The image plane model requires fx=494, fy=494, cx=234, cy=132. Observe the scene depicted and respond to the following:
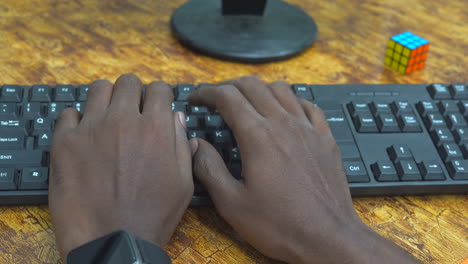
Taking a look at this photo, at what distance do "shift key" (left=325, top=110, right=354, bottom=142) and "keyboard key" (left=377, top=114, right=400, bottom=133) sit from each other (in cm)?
4

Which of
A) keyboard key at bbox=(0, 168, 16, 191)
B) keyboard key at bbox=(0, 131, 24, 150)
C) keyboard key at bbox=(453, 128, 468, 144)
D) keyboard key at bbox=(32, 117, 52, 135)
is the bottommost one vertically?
keyboard key at bbox=(0, 168, 16, 191)

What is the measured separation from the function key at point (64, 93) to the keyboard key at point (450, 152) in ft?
1.48

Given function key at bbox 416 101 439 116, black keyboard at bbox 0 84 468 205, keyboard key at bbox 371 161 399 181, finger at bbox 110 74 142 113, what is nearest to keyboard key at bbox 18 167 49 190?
black keyboard at bbox 0 84 468 205

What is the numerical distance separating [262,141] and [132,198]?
0.15 meters

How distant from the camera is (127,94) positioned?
563 millimetres

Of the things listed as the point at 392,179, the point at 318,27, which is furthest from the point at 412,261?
the point at 318,27

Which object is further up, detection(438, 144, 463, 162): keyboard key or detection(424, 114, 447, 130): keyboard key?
detection(424, 114, 447, 130): keyboard key

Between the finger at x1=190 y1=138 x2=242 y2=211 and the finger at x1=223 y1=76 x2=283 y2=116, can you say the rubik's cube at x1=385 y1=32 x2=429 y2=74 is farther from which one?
the finger at x1=190 y1=138 x2=242 y2=211

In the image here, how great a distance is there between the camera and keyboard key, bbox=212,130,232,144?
0.57 m

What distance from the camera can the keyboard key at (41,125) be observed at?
21.8 inches

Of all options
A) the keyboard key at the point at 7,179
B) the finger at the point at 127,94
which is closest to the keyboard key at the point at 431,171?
the finger at the point at 127,94

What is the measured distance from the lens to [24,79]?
704 mm

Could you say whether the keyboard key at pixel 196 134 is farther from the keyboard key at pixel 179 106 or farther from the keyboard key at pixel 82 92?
the keyboard key at pixel 82 92

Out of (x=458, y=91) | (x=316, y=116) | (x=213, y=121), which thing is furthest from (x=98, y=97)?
(x=458, y=91)
